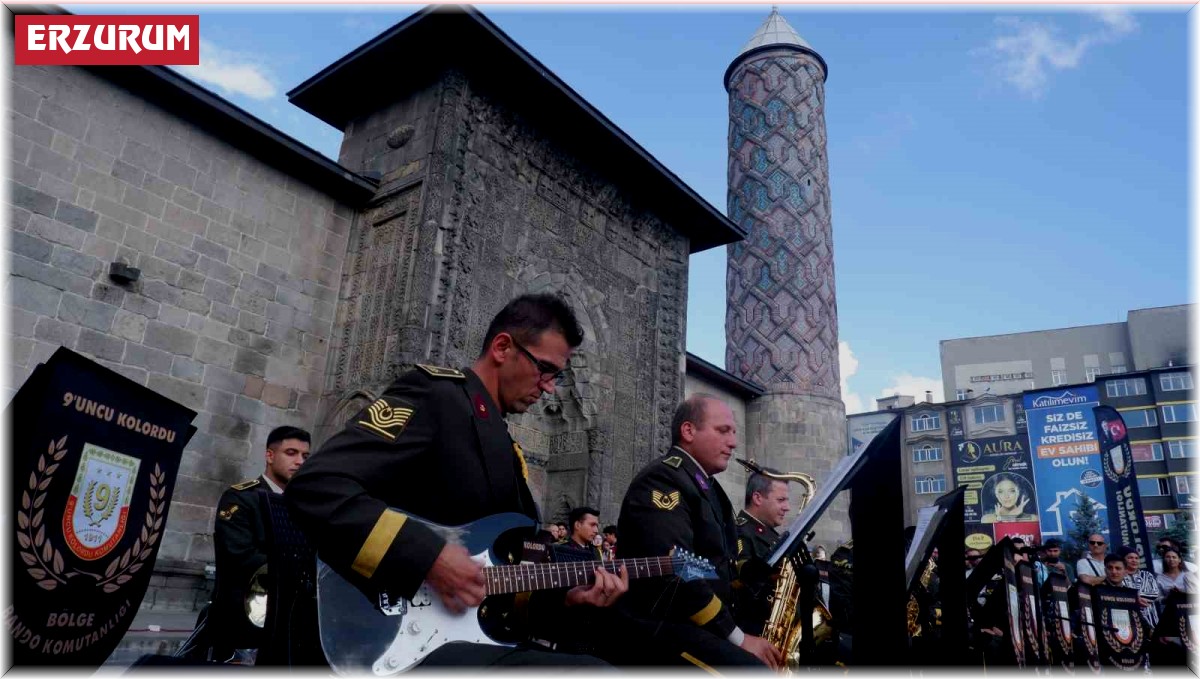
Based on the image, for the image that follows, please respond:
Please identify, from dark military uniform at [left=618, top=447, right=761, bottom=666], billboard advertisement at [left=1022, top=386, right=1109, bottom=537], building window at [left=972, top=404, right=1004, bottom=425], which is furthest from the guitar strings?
building window at [left=972, top=404, right=1004, bottom=425]

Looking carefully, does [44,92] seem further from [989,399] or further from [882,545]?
[989,399]

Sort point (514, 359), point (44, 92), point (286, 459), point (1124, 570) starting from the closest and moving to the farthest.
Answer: point (514, 359), point (286, 459), point (44, 92), point (1124, 570)

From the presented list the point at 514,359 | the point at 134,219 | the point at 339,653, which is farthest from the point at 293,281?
the point at 339,653

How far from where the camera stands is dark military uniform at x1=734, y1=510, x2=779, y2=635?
2750 millimetres

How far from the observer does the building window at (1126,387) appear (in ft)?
136

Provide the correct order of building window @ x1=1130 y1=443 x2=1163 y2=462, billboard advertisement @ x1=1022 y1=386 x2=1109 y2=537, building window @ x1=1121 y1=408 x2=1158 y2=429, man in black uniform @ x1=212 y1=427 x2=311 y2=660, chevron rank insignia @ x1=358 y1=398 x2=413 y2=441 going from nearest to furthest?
1. chevron rank insignia @ x1=358 y1=398 x2=413 y2=441
2. man in black uniform @ x1=212 y1=427 x2=311 y2=660
3. billboard advertisement @ x1=1022 y1=386 x2=1109 y2=537
4. building window @ x1=1130 y1=443 x2=1163 y2=462
5. building window @ x1=1121 y1=408 x2=1158 y2=429

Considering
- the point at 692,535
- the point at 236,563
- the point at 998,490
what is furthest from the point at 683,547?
the point at 998,490

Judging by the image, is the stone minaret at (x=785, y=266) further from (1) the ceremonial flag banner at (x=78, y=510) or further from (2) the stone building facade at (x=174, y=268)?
(1) the ceremonial flag banner at (x=78, y=510)

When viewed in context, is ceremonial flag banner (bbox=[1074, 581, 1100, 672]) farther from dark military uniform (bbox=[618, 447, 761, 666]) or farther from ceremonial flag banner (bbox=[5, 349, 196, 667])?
ceremonial flag banner (bbox=[5, 349, 196, 667])

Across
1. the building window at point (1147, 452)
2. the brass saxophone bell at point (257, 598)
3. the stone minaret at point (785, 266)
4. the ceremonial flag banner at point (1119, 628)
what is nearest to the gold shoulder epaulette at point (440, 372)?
the brass saxophone bell at point (257, 598)

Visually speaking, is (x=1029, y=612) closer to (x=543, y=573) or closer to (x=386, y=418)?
(x=543, y=573)

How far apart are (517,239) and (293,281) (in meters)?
2.95

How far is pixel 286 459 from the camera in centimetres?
479

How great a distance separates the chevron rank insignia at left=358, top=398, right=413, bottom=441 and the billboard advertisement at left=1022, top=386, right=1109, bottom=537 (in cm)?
2575
